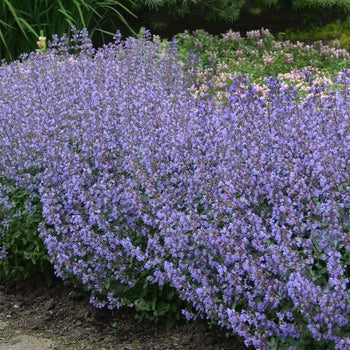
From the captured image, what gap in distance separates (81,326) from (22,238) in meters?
0.68

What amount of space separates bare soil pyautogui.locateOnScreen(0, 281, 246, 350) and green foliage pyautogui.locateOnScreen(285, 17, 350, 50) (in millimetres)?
6553

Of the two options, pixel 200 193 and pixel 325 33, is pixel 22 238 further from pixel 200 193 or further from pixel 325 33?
pixel 325 33

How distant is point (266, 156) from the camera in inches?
151

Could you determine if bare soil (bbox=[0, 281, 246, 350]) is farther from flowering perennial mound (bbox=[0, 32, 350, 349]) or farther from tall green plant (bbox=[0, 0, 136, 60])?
tall green plant (bbox=[0, 0, 136, 60])

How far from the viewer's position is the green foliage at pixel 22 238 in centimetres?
464

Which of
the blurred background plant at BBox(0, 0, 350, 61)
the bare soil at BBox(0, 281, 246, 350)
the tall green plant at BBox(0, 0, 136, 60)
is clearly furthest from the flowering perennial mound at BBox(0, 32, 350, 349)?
the tall green plant at BBox(0, 0, 136, 60)

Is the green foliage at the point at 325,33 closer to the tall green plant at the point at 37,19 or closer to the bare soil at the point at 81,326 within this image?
the tall green plant at the point at 37,19

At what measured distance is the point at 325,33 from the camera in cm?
1066

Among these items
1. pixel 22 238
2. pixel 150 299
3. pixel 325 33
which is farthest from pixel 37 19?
pixel 150 299

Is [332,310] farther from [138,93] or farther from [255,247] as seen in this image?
[138,93]

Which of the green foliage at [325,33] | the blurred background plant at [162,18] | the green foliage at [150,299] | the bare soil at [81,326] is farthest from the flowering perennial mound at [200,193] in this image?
the green foliage at [325,33]

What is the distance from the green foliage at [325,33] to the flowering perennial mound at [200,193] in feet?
18.8

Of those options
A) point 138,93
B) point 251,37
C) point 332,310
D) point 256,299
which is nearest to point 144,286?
point 256,299

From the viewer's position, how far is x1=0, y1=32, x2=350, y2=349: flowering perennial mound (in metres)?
3.21
